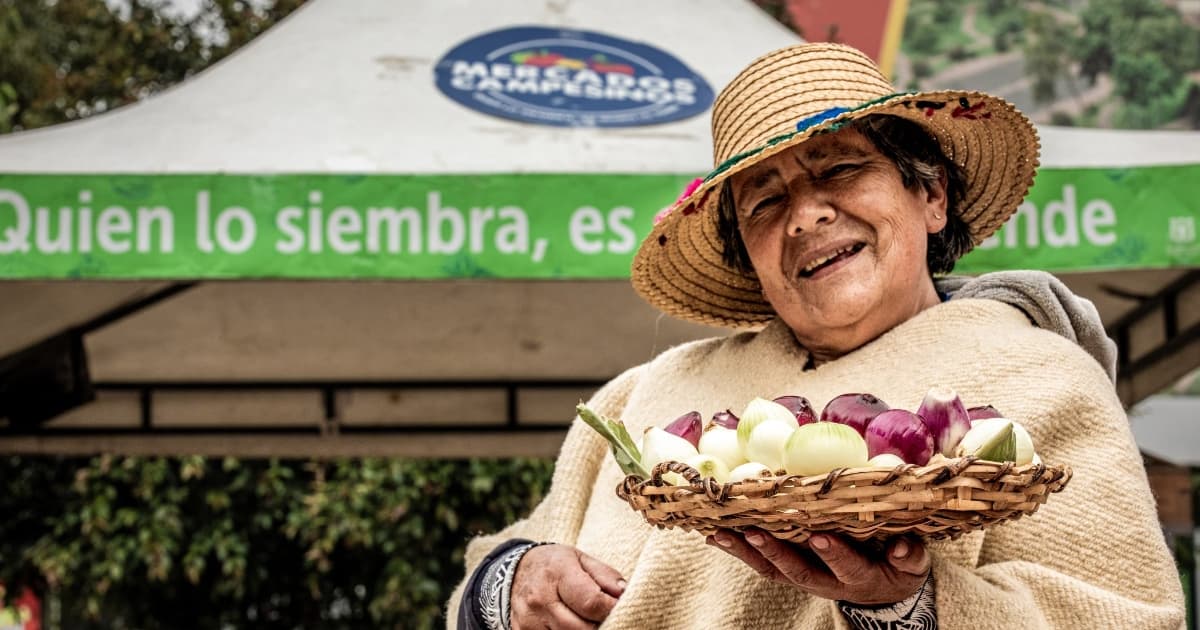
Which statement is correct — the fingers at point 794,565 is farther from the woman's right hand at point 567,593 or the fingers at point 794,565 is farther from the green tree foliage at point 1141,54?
the green tree foliage at point 1141,54

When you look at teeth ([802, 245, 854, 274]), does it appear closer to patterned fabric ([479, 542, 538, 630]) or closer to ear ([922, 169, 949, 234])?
ear ([922, 169, 949, 234])

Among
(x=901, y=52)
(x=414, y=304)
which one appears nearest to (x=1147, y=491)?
(x=414, y=304)

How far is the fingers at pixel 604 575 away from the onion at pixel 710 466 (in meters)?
0.44

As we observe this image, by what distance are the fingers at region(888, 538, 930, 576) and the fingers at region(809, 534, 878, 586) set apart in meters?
0.03

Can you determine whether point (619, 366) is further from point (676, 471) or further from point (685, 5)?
point (676, 471)

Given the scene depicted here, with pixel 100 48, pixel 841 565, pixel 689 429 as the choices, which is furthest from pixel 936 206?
pixel 100 48

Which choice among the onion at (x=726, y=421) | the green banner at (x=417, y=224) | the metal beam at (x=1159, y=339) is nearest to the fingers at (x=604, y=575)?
the onion at (x=726, y=421)

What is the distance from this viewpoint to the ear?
2018 mm

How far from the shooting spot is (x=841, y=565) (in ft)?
4.75

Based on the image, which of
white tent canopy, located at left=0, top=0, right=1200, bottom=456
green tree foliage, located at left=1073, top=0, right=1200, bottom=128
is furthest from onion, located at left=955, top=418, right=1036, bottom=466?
green tree foliage, located at left=1073, top=0, right=1200, bottom=128

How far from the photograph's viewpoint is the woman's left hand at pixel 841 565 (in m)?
1.45

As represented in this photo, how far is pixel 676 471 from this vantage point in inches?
57.7

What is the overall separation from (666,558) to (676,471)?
463mm

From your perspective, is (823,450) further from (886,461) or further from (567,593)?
(567,593)
